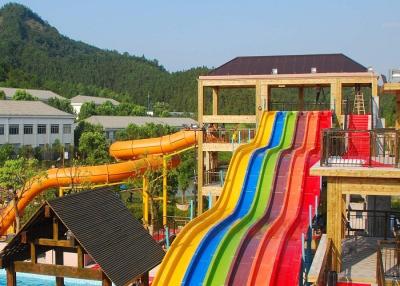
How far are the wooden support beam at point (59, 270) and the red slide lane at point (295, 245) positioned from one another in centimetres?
394

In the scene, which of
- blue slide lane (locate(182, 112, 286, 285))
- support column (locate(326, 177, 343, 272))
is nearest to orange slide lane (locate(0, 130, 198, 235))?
blue slide lane (locate(182, 112, 286, 285))

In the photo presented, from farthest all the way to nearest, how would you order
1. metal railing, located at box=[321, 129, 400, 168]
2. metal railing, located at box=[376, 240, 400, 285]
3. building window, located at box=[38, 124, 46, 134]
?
building window, located at box=[38, 124, 46, 134] < metal railing, located at box=[321, 129, 400, 168] < metal railing, located at box=[376, 240, 400, 285]

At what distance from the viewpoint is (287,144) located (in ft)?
67.0

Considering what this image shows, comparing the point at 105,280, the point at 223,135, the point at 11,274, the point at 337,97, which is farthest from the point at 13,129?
the point at 105,280

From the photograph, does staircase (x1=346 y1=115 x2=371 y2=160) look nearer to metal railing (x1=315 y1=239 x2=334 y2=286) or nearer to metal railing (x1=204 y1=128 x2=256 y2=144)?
metal railing (x1=315 y1=239 x2=334 y2=286)

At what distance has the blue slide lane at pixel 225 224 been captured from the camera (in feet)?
43.3

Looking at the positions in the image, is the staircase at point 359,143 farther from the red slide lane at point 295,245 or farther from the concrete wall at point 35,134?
the concrete wall at point 35,134

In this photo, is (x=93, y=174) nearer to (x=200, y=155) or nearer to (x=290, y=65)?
(x=200, y=155)

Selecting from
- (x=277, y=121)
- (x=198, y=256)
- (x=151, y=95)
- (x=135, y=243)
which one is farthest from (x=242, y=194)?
(x=151, y=95)

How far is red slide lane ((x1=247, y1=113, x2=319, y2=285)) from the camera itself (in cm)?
1291

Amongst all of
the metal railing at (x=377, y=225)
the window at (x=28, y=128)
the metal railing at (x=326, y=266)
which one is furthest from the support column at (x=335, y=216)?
the window at (x=28, y=128)

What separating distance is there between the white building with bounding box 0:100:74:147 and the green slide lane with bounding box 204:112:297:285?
42.6m

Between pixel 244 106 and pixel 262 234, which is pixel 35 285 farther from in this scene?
pixel 244 106

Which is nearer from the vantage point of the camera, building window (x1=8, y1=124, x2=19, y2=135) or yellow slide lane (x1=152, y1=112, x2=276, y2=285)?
yellow slide lane (x1=152, y1=112, x2=276, y2=285)
